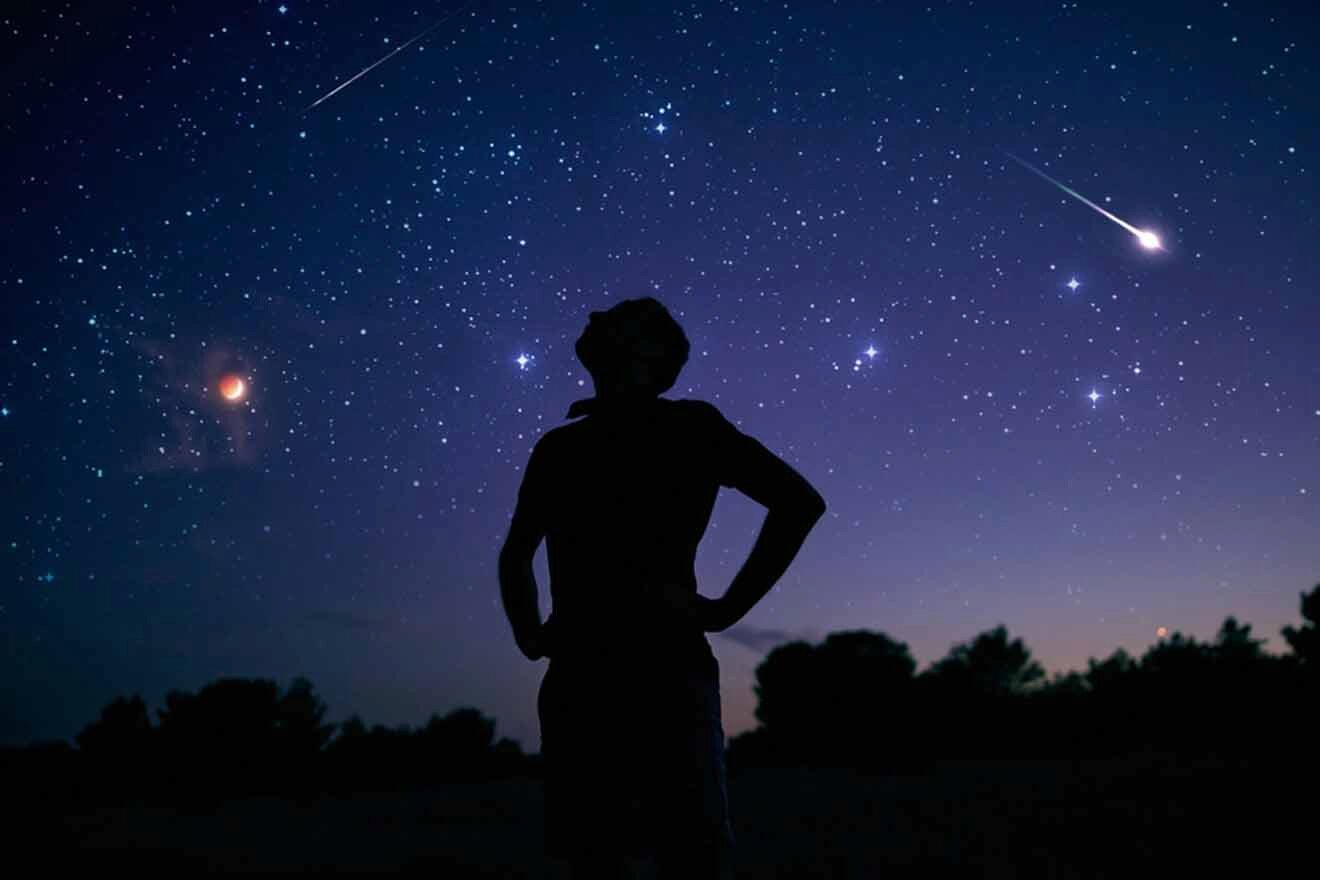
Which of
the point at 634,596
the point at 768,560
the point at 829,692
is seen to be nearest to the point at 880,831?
the point at 768,560

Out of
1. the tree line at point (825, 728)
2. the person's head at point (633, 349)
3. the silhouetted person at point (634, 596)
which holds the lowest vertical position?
the tree line at point (825, 728)

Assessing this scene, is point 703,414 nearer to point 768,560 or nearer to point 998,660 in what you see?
point 768,560

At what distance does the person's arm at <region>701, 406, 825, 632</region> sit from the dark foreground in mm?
5627

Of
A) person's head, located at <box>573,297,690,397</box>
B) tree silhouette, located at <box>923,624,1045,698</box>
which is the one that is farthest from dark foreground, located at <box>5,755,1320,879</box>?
tree silhouette, located at <box>923,624,1045,698</box>

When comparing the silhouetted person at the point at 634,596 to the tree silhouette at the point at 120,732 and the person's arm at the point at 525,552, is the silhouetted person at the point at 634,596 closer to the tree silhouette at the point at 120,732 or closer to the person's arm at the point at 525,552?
the person's arm at the point at 525,552

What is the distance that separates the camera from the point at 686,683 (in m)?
1.92

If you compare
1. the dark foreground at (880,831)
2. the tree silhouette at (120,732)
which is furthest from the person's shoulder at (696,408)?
the tree silhouette at (120,732)

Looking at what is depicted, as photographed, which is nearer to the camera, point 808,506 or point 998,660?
point 808,506

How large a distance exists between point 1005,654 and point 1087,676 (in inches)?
353

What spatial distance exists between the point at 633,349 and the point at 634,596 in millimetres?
713

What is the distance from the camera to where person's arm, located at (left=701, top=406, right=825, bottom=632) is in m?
1.99

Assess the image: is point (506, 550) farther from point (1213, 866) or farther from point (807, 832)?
point (807, 832)

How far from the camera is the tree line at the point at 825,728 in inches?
787

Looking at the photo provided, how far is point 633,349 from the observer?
219 cm
